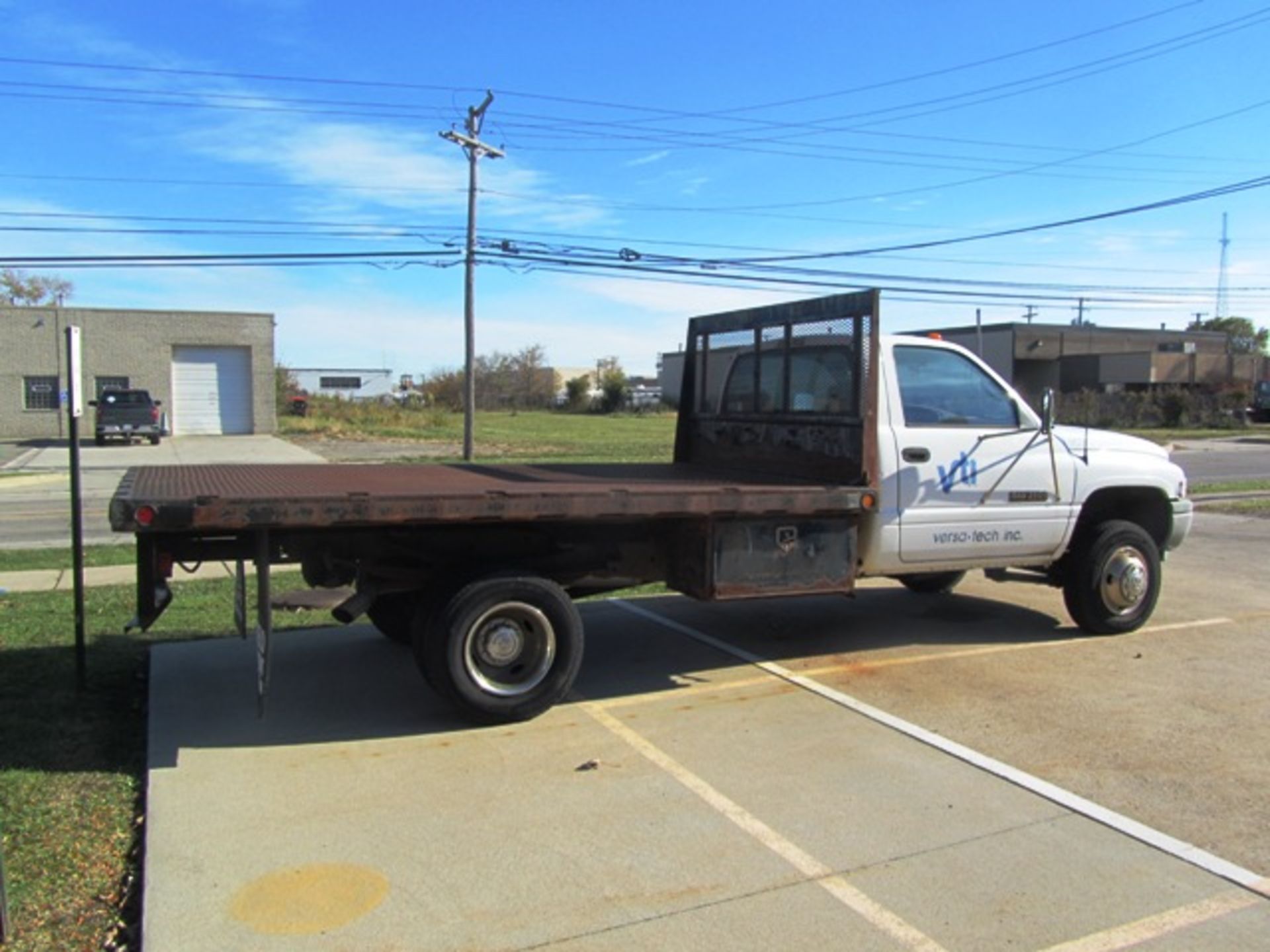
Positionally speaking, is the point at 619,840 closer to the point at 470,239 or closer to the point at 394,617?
the point at 394,617

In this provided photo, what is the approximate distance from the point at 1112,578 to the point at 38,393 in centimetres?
4151

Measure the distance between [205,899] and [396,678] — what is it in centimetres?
272

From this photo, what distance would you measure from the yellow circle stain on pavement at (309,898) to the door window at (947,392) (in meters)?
4.30

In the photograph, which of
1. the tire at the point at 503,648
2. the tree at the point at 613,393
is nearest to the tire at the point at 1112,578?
the tire at the point at 503,648

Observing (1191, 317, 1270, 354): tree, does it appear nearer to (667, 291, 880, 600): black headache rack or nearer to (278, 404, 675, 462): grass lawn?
(278, 404, 675, 462): grass lawn

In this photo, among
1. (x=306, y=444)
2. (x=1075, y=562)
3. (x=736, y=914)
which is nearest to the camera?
(x=736, y=914)

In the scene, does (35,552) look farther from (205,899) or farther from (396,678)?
(205,899)

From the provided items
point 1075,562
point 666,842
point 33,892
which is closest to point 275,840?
point 33,892

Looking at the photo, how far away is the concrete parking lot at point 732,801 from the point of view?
3.40 m

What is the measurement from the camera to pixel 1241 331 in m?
113

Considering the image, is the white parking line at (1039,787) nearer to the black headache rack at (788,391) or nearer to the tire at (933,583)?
the black headache rack at (788,391)

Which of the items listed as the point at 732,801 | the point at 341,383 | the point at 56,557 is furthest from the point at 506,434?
the point at 341,383

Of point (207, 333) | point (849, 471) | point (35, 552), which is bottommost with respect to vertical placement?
point (35, 552)

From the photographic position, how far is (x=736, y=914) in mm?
3414
